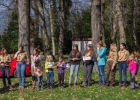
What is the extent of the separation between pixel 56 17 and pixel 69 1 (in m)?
2.56

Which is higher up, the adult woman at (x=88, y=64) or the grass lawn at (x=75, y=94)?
the adult woman at (x=88, y=64)

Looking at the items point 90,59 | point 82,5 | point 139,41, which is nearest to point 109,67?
point 90,59

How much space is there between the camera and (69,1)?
1487 inches

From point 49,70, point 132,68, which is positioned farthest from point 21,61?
point 132,68

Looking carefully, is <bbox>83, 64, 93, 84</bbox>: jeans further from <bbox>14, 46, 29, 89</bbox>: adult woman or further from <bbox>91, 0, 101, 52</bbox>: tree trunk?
<bbox>91, 0, 101, 52</bbox>: tree trunk

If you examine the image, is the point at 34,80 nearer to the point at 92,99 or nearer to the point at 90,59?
the point at 90,59

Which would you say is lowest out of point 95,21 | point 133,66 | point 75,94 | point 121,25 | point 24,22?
point 75,94

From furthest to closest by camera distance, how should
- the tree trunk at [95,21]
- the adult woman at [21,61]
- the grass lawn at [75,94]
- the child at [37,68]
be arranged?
the tree trunk at [95,21]
the adult woman at [21,61]
the child at [37,68]
the grass lawn at [75,94]

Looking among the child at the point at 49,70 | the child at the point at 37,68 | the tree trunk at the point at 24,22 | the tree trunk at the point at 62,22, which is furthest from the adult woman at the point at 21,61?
the tree trunk at the point at 62,22

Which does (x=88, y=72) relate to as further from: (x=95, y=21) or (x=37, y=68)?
(x=95, y=21)

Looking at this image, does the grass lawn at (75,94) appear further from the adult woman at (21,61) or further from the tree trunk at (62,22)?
the tree trunk at (62,22)

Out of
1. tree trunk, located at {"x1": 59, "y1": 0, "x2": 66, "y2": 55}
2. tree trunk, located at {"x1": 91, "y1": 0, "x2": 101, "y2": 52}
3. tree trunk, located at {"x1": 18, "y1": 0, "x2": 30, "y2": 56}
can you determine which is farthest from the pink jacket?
tree trunk, located at {"x1": 59, "y1": 0, "x2": 66, "y2": 55}

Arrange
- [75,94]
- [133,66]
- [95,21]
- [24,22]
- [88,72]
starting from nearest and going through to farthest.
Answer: [75,94] → [133,66] → [88,72] → [24,22] → [95,21]

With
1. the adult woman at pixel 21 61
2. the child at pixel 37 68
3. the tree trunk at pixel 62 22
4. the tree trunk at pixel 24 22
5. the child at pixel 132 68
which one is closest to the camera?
the child at pixel 132 68
